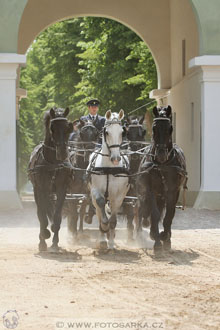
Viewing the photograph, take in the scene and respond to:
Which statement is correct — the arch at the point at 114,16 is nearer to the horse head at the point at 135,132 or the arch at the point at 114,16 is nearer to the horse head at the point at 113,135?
the horse head at the point at 135,132

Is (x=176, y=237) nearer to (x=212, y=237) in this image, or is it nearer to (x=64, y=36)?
(x=212, y=237)

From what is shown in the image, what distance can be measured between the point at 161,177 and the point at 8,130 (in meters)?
10.2

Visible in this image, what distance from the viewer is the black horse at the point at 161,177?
13398mm

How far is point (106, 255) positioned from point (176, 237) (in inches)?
134

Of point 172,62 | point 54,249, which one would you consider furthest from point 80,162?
point 172,62

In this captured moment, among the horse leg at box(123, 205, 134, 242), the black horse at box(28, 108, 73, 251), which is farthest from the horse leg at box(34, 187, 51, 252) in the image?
the horse leg at box(123, 205, 134, 242)

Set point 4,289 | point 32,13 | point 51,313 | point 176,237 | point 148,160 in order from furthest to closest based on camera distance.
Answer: point 32,13 < point 176,237 < point 148,160 < point 4,289 < point 51,313

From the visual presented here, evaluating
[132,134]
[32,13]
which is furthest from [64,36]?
[132,134]

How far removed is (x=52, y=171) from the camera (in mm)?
14055

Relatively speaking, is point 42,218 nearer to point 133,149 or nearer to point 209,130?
point 133,149

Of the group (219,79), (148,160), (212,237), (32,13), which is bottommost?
(212,237)

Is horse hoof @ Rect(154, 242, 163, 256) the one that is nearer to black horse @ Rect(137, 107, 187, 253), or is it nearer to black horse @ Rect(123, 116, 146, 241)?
black horse @ Rect(137, 107, 187, 253)

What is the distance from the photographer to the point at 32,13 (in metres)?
31.0

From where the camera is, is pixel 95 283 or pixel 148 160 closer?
pixel 95 283
